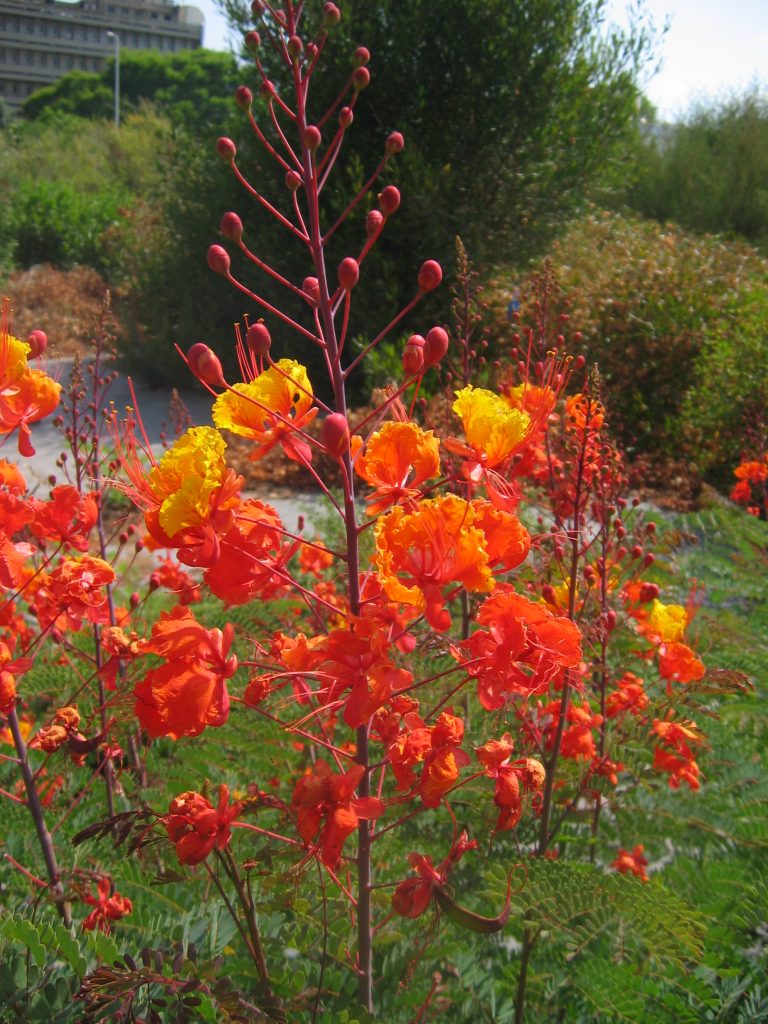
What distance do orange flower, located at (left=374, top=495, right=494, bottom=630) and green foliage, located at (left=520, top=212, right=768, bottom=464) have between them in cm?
674

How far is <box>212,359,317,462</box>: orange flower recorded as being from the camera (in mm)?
1075

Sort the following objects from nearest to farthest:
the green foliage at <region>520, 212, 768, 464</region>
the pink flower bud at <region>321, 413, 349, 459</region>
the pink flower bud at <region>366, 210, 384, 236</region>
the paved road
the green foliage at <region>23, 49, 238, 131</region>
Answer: the pink flower bud at <region>321, 413, 349, 459</region>
the pink flower bud at <region>366, 210, 384, 236</region>
the paved road
the green foliage at <region>520, 212, 768, 464</region>
the green foliage at <region>23, 49, 238, 131</region>

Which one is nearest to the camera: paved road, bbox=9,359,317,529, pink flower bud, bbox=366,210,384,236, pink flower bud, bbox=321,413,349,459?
pink flower bud, bbox=321,413,349,459

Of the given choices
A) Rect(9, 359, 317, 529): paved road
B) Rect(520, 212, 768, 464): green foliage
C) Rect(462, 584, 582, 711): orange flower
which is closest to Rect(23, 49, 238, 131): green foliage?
Rect(9, 359, 317, 529): paved road

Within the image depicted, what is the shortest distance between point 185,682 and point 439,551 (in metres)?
0.36

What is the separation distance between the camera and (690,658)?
1.79 metres

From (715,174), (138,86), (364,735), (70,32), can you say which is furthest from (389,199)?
(138,86)

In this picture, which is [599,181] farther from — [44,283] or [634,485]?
[44,283]

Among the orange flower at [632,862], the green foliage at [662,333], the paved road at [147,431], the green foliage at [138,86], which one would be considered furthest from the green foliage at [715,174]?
the green foliage at [138,86]

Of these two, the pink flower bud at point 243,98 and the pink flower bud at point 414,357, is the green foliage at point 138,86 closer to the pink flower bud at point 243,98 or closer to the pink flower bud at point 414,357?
the pink flower bud at point 243,98

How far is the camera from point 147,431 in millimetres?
9320

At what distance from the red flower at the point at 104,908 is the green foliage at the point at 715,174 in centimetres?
1625

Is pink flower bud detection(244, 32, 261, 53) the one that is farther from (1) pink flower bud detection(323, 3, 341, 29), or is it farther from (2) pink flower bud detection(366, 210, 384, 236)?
(2) pink flower bud detection(366, 210, 384, 236)

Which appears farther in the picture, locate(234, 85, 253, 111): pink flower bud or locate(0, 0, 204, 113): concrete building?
locate(0, 0, 204, 113): concrete building
